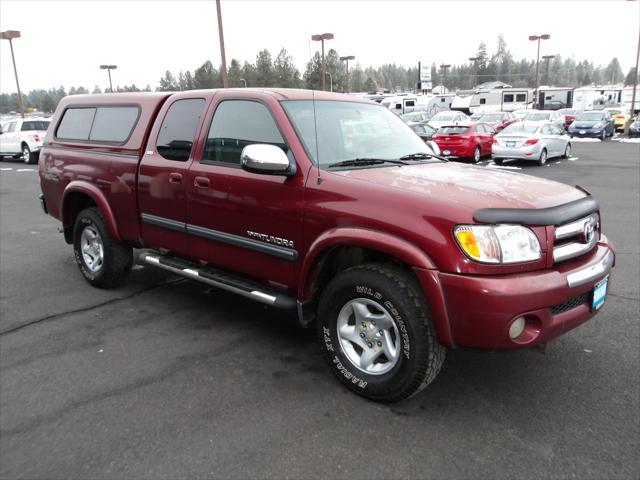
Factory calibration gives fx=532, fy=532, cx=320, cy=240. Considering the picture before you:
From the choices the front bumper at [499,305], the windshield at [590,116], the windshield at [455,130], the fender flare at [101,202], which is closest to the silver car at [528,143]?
the windshield at [455,130]

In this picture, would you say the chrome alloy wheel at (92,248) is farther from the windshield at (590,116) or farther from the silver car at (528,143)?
the windshield at (590,116)

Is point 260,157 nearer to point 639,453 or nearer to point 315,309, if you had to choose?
point 315,309

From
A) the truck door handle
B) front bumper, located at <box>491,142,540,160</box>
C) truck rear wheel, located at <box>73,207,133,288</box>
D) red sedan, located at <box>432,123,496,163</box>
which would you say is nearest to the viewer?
the truck door handle

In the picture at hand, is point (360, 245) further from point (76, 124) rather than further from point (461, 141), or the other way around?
point (461, 141)

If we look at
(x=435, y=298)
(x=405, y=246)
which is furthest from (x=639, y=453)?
(x=405, y=246)

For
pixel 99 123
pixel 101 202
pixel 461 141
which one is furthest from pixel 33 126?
pixel 101 202

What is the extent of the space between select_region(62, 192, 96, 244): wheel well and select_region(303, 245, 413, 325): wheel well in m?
3.12

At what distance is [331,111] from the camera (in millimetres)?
4059

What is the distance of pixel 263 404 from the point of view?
3.23 metres

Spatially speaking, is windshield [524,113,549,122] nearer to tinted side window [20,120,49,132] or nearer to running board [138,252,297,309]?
tinted side window [20,120,49,132]

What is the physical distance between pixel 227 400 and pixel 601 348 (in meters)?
2.75

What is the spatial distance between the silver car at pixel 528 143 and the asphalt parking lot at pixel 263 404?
13.4 meters

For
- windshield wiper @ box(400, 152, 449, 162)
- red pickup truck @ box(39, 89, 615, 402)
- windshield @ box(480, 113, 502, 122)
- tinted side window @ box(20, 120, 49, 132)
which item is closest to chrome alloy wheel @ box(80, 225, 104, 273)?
red pickup truck @ box(39, 89, 615, 402)

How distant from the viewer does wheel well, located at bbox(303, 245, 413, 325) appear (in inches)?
134
